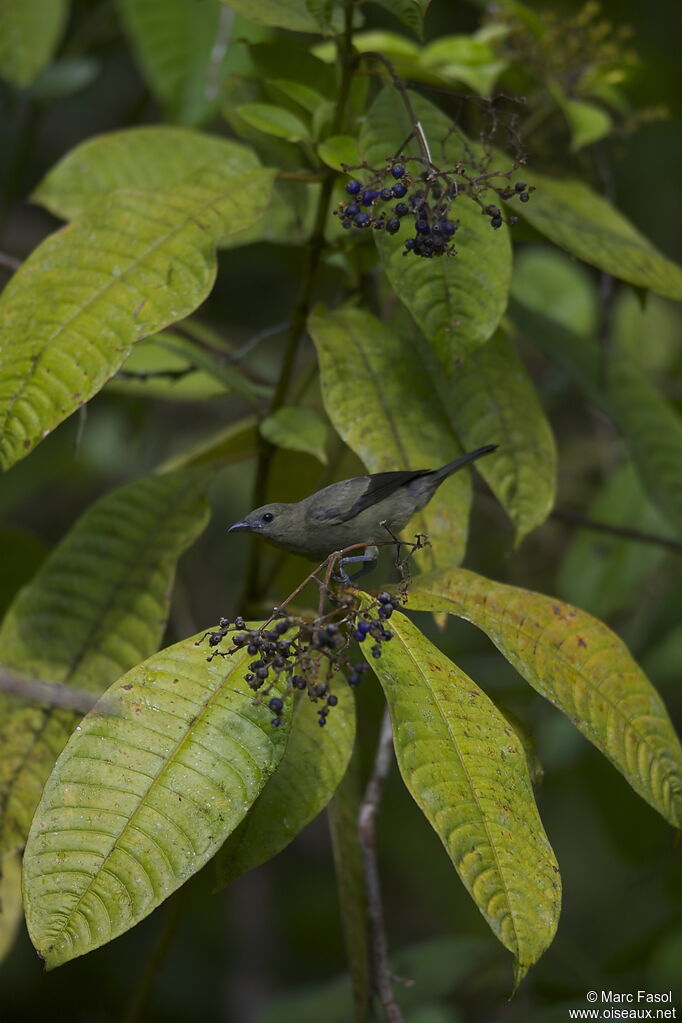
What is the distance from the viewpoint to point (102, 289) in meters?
1.49

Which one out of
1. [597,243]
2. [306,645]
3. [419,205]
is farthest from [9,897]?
[597,243]

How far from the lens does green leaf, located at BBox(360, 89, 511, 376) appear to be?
1.54 metres

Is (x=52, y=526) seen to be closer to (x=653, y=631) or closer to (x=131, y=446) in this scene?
(x=131, y=446)

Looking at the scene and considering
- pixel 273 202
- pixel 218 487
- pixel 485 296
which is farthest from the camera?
pixel 218 487

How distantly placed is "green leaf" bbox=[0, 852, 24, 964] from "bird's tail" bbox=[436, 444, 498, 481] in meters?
0.88

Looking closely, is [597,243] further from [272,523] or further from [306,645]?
[306,645]

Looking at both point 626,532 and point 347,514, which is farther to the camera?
point 626,532

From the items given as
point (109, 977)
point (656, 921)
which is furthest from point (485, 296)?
point (109, 977)

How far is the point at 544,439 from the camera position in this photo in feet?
5.85

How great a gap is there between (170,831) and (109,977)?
3.17 m

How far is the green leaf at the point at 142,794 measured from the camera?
1.17 metres

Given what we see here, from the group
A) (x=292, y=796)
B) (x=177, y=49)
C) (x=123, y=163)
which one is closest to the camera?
(x=292, y=796)

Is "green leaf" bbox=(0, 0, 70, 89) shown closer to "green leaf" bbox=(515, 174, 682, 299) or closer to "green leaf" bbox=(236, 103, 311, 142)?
"green leaf" bbox=(236, 103, 311, 142)

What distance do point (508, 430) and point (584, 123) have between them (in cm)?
90
